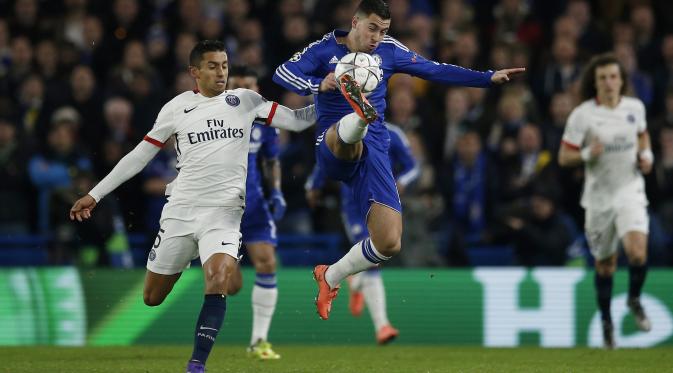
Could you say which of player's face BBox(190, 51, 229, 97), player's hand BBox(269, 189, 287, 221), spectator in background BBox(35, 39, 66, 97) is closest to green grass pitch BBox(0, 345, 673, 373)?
player's hand BBox(269, 189, 287, 221)

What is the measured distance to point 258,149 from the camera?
1242 cm

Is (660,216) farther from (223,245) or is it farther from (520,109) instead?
(223,245)

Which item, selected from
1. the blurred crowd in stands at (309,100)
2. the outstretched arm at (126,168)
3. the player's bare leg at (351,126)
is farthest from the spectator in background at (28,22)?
the player's bare leg at (351,126)

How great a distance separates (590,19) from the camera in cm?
1867

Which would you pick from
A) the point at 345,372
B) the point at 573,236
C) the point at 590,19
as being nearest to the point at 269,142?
the point at 345,372

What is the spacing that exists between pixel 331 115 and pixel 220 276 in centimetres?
189

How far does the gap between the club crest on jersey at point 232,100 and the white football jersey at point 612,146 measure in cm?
446

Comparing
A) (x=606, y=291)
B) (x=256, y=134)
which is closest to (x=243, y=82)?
(x=256, y=134)

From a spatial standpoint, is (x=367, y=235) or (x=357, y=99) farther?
(x=367, y=235)

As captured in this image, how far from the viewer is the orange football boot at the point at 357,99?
9.44 m

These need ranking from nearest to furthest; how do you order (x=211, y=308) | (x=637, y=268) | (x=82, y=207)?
(x=211, y=308)
(x=82, y=207)
(x=637, y=268)

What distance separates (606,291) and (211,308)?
17.9 ft

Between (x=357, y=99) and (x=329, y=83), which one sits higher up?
(x=329, y=83)

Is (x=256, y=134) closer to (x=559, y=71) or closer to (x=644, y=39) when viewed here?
(x=559, y=71)
